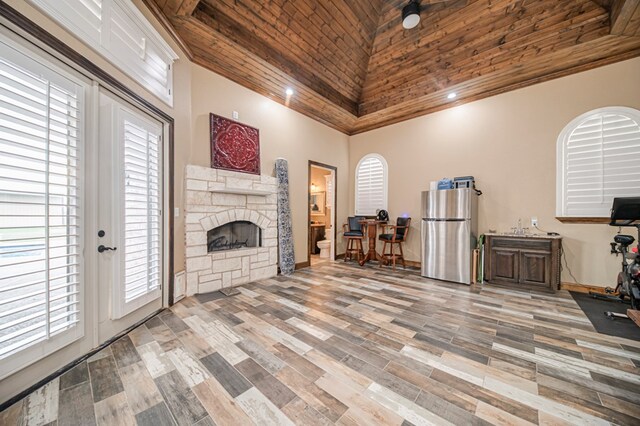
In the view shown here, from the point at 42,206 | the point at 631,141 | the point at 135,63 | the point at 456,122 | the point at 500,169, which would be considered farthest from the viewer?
the point at 456,122

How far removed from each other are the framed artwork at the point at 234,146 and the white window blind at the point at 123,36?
2.55 feet

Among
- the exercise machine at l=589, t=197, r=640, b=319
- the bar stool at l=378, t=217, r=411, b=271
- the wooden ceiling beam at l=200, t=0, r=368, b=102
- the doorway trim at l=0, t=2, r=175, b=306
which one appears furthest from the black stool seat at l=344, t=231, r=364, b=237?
the exercise machine at l=589, t=197, r=640, b=319

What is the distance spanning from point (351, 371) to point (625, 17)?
4.90 metres

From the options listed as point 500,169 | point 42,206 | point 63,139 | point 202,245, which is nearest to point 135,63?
point 63,139

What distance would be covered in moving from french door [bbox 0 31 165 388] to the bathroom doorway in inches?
128

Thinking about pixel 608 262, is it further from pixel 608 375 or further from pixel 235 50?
pixel 235 50

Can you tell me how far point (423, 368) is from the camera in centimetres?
174

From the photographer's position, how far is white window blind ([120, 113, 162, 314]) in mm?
2221

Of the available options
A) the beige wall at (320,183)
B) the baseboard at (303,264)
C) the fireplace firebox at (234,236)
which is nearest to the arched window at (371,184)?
the beige wall at (320,183)

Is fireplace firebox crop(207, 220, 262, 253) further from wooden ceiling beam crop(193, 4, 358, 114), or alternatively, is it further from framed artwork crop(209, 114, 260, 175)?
wooden ceiling beam crop(193, 4, 358, 114)

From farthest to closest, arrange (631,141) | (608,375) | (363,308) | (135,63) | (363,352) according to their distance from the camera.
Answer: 1. (631,141)
2. (363,308)
3. (135,63)
4. (363,352)
5. (608,375)

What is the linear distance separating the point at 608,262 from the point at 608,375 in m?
2.73

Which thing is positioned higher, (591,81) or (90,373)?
(591,81)

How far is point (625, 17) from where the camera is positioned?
2658 millimetres
